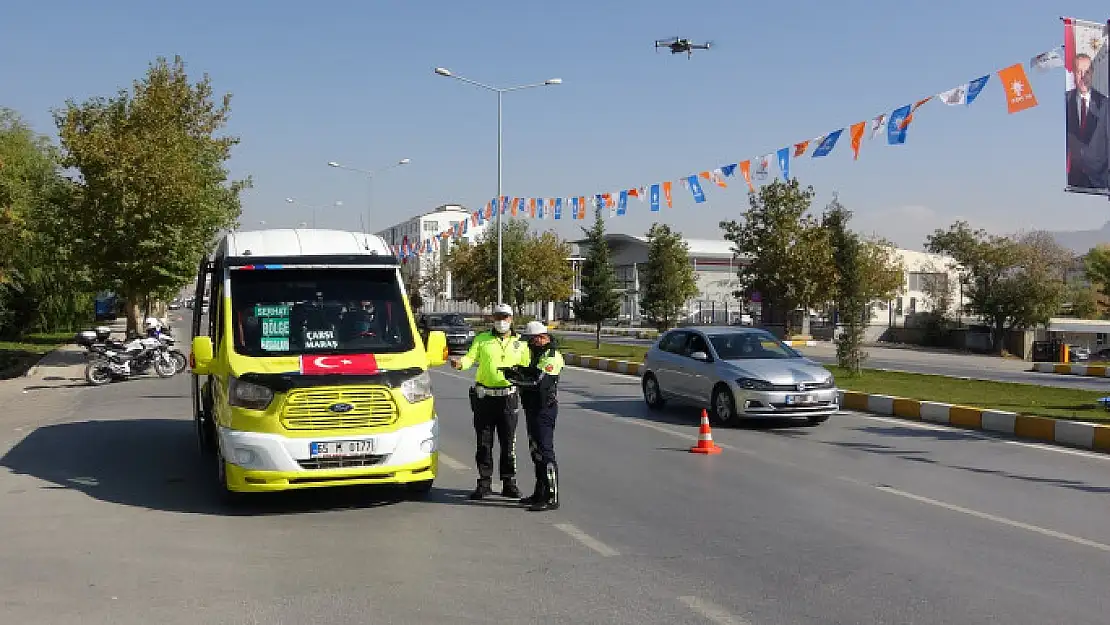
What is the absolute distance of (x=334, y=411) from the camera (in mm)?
8148

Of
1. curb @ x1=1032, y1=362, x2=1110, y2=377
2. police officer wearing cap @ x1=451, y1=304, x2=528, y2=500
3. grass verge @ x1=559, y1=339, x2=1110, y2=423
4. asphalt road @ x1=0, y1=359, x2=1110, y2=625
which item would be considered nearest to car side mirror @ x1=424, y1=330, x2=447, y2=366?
police officer wearing cap @ x1=451, y1=304, x2=528, y2=500

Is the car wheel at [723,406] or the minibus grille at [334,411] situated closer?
the minibus grille at [334,411]

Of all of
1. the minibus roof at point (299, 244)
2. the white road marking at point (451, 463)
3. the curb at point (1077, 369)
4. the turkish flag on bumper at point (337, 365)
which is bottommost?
the curb at point (1077, 369)

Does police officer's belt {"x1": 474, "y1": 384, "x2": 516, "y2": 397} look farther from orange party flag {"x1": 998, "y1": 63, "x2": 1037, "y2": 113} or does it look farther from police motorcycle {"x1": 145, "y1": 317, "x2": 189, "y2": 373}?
police motorcycle {"x1": 145, "y1": 317, "x2": 189, "y2": 373}


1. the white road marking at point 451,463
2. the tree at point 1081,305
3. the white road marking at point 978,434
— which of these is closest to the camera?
the white road marking at point 451,463

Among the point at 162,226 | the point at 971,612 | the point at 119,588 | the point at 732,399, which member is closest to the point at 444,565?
the point at 119,588

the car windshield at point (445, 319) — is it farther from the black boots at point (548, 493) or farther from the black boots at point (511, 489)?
the black boots at point (548, 493)

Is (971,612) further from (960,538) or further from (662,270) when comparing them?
(662,270)

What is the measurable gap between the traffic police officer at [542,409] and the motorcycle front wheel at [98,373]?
1739 cm

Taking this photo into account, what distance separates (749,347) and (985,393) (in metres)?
7.17

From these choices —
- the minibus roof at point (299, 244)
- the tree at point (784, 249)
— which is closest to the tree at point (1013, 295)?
the tree at point (784, 249)

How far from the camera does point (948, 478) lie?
1085 centimetres

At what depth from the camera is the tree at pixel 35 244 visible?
28.2 meters

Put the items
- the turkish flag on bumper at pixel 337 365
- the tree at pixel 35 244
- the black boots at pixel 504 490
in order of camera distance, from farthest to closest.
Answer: the tree at pixel 35 244 < the black boots at pixel 504 490 < the turkish flag on bumper at pixel 337 365
